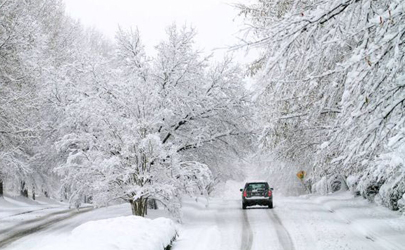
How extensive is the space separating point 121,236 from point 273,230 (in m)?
7.36

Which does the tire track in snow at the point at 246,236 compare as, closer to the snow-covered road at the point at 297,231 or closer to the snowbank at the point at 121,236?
the snow-covered road at the point at 297,231

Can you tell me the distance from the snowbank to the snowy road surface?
0.76 m

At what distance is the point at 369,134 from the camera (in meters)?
6.66

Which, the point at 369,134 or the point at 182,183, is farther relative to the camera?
the point at 182,183

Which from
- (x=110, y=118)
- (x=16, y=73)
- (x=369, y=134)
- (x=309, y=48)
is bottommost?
(x=369, y=134)

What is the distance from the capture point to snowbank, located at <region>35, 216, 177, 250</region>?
8148 millimetres

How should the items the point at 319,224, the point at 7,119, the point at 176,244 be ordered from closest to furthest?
the point at 176,244
the point at 319,224
the point at 7,119

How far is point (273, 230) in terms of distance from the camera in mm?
15688

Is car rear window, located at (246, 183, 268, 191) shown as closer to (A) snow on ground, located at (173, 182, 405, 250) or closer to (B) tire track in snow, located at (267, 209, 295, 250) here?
(A) snow on ground, located at (173, 182, 405, 250)

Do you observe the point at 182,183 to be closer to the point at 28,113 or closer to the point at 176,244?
the point at 176,244

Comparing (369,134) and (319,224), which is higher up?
(369,134)

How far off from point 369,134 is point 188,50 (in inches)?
607

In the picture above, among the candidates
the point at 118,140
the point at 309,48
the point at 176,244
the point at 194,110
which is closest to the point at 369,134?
the point at 309,48

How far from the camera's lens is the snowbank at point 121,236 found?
26.7ft
